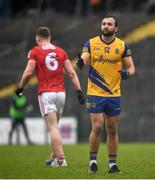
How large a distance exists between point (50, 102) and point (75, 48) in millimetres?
22290

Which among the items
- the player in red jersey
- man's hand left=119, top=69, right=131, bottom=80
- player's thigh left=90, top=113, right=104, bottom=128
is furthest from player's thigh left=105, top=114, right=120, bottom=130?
the player in red jersey

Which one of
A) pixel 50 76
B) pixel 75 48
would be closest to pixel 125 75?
pixel 50 76

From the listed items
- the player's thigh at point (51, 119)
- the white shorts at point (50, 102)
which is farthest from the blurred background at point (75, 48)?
the player's thigh at point (51, 119)

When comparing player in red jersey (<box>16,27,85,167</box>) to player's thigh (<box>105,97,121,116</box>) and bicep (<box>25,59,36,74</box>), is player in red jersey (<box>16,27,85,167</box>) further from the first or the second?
player's thigh (<box>105,97,121,116</box>)

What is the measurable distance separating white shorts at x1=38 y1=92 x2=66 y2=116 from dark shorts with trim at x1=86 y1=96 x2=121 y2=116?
1.80 metres

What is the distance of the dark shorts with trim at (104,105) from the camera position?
12562mm

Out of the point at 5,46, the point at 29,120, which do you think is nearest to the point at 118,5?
the point at 5,46

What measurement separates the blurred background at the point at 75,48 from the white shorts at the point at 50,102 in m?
14.3

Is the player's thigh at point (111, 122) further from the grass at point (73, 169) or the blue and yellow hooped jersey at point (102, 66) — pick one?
the grass at point (73, 169)

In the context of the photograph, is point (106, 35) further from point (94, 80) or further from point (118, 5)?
point (118, 5)

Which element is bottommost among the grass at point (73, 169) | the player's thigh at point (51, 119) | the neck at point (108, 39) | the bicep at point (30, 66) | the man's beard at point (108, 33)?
the grass at point (73, 169)

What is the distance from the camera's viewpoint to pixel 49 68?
47.6ft

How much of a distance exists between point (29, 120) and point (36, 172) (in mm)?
16863

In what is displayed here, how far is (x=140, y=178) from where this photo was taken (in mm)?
11555
